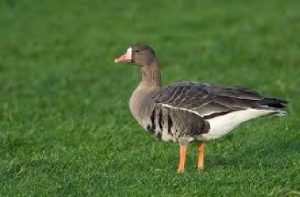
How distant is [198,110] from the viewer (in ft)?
31.5

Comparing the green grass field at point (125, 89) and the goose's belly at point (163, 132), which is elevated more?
the goose's belly at point (163, 132)

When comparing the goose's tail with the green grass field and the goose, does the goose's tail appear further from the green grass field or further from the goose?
the green grass field

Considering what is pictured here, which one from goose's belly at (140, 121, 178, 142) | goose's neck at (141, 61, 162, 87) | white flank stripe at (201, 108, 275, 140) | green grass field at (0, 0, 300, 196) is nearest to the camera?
green grass field at (0, 0, 300, 196)

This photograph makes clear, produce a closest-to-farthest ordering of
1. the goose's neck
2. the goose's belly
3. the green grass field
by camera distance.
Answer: the green grass field
the goose's belly
the goose's neck

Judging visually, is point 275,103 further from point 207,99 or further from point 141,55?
point 141,55

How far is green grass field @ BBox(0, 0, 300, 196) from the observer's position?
30.5 ft

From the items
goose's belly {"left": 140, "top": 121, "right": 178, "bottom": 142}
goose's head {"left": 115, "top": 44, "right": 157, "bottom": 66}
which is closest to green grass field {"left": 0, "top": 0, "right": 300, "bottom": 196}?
goose's belly {"left": 140, "top": 121, "right": 178, "bottom": 142}

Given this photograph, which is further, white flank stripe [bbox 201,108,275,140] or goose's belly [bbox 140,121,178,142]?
goose's belly [bbox 140,121,178,142]

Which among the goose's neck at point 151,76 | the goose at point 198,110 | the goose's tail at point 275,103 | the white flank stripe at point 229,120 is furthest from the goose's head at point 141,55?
the goose's tail at point 275,103

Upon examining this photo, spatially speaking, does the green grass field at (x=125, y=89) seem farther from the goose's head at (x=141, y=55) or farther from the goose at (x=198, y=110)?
the goose's head at (x=141, y=55)

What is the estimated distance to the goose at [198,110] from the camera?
9453 mm

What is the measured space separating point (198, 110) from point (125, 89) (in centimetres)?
660

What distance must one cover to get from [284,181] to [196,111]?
48.3 inches

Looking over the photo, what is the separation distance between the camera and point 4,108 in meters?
14.1
